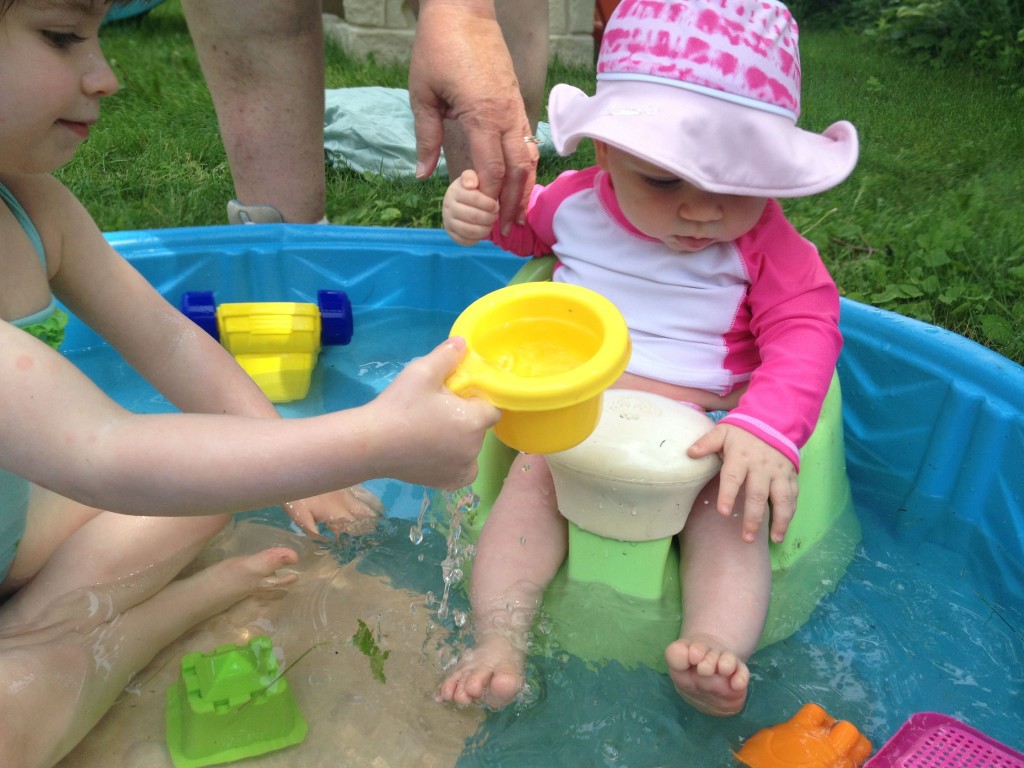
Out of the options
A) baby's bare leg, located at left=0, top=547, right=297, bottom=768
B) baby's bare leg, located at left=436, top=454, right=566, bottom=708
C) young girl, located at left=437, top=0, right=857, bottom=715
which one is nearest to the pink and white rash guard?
young girl, located at left=437, top=0, right=857, bottom=715

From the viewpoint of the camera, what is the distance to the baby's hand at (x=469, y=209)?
1.50 metres

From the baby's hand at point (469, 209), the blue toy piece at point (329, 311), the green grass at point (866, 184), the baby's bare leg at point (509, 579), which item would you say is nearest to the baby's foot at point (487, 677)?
the baby's bare leg at point (509, 579)

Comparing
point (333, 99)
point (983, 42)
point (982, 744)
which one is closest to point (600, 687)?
point (982, 744)

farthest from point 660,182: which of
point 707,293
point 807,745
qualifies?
point 807,745

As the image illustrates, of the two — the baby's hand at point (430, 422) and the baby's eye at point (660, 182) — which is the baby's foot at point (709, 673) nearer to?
the baby's hand at point (430, 422)

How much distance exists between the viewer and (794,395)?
1.34 metres

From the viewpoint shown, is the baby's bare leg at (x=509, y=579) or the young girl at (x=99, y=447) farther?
the baby's bare leg at (x=509, y=579)

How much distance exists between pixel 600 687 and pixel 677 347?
0.55 metres

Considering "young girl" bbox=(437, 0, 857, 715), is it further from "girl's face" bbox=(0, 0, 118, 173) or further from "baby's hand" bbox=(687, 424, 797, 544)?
"girl's face" bbox=(0, 0, 118, 173)

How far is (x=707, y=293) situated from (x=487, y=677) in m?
0.69

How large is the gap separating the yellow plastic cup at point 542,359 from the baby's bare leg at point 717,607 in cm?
33

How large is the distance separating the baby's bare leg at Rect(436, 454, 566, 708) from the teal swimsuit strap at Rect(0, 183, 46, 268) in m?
0.70

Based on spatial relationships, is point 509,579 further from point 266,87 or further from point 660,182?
point 266,87

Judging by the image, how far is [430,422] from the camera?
90 centimetres
